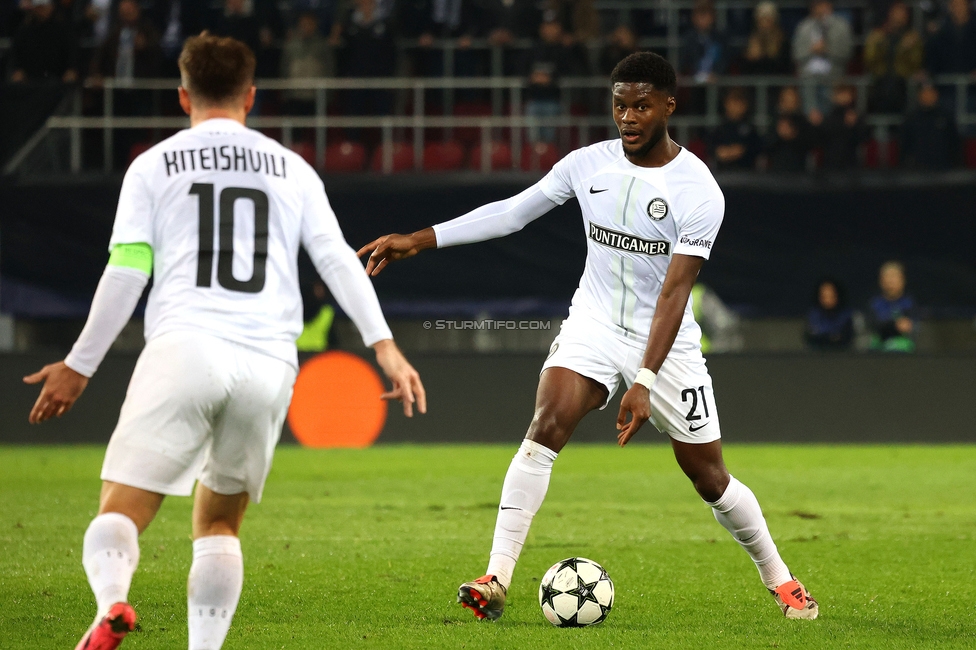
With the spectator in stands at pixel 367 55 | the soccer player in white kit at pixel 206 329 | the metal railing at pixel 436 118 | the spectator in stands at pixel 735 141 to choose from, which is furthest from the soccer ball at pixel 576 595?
the spectator in stands at pixel 367 55

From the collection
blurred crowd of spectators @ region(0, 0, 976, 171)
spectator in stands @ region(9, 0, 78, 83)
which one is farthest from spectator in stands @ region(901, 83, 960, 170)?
spectator in stands @ region(9, 0, 78, 83)

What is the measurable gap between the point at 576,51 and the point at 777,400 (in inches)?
192

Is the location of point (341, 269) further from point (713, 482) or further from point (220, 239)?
point (713, 482)

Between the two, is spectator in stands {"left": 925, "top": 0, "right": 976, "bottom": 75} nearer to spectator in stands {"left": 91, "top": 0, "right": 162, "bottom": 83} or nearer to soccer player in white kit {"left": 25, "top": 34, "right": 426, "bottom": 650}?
spectator in stands {"left": 91, "top": 0, "right": 162, "bottom": 83}

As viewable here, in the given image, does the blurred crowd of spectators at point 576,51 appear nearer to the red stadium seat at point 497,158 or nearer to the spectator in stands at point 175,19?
the spectator in stands at point 175,19

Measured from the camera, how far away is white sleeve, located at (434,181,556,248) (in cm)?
521

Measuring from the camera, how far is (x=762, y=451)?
1246 centimetres

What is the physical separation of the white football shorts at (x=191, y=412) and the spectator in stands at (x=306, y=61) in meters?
12.2

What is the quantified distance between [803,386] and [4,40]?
10.4 m

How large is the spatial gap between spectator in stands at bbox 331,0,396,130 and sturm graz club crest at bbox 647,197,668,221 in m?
10.5

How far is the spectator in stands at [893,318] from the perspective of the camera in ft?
43.0

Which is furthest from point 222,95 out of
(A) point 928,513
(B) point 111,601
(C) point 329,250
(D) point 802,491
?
(D) point 802,491

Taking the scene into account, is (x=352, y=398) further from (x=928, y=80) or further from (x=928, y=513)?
(x=928, y=80)

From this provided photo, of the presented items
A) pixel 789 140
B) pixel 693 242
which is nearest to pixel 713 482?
pixel 693 242
